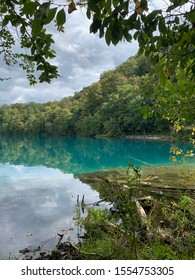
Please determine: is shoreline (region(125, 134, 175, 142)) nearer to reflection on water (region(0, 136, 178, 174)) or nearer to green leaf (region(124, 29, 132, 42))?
reflection on water (region(0, 136, 178, 174))

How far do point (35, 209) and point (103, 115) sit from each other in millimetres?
53294

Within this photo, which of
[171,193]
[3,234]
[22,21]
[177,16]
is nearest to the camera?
[177,16]

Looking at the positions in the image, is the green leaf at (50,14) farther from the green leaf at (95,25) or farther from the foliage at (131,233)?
the foliage at (131,233)

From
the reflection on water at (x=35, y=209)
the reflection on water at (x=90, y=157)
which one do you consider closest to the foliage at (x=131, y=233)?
the reflection on water at (x=35, y=209)

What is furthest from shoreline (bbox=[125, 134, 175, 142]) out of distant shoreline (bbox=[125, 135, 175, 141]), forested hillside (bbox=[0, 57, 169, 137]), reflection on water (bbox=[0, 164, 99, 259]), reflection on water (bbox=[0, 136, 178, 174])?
reflection on water (bbox=[0, 164, 99, 259])

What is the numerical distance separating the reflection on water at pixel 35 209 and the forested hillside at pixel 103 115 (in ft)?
74.8

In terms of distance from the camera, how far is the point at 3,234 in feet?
26.0

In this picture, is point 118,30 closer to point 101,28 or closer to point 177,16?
point 101,28

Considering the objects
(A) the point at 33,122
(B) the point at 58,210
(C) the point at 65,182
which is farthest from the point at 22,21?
(A) the point at 33,122

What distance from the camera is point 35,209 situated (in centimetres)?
1060

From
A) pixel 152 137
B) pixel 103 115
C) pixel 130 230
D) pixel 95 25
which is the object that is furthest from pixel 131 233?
pixel 103 115

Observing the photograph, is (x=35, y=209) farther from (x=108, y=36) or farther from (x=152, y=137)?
(x=152, y=137)

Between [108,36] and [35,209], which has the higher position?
[108,36]
